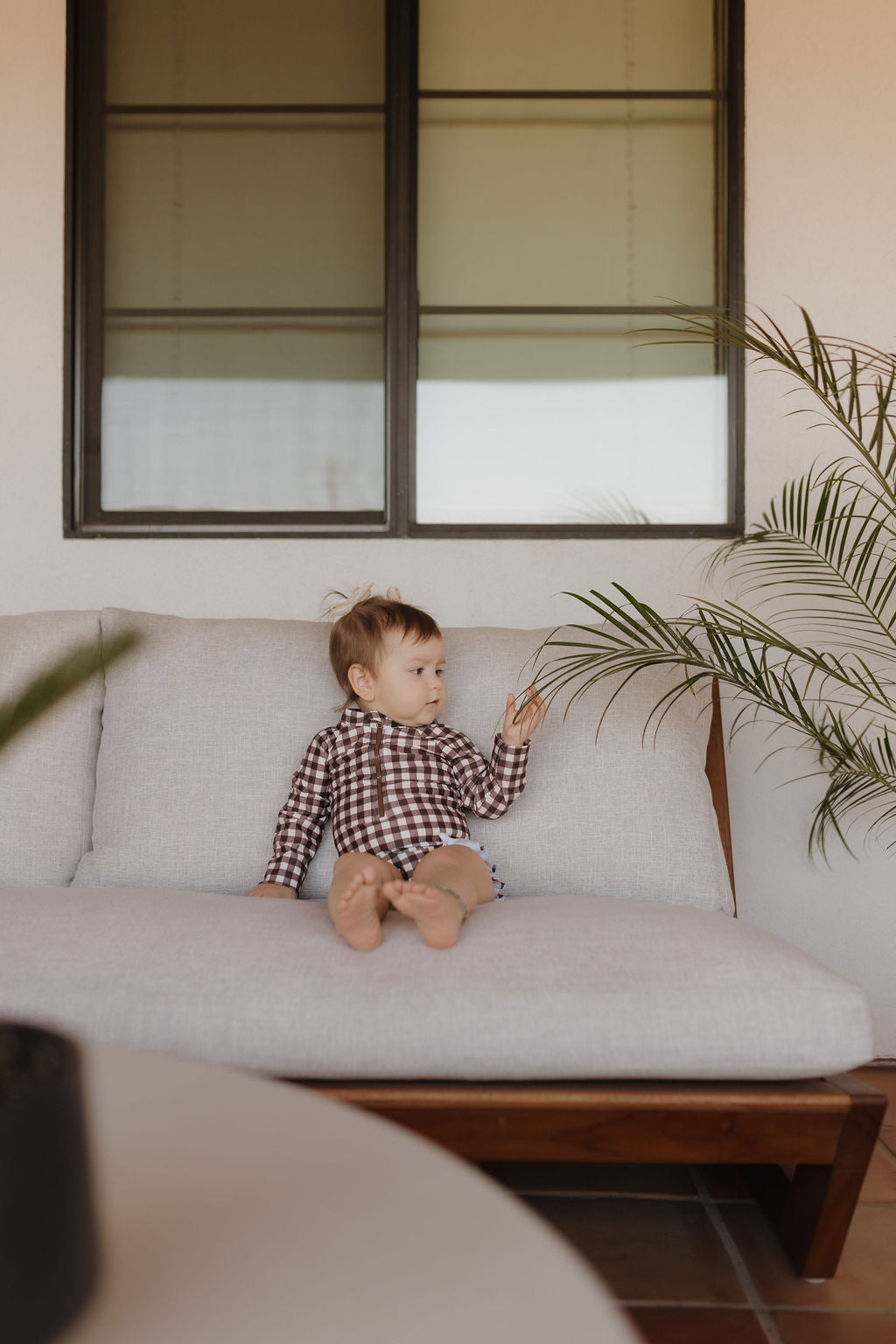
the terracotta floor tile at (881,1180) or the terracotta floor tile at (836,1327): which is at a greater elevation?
the terracotta floor tile at (836,1327)

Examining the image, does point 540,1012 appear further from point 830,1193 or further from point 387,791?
point 387,791

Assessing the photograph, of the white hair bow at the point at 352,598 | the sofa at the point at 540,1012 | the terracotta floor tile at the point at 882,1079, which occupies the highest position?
the white hair bow at the point at 352,598

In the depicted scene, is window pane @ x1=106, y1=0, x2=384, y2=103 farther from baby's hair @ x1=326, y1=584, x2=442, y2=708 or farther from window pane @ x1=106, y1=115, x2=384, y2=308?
baby's hair @ x1=326, y1=584, x2=442, y2=708

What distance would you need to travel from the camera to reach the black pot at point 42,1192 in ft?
1.80

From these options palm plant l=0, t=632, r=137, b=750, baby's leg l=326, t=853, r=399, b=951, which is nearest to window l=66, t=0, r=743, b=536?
baby's leg l=326, t=853, r=399, b=951

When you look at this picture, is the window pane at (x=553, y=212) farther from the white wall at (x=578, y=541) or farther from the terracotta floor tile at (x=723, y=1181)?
the terracotta floor tile at (x=723, y=1181)

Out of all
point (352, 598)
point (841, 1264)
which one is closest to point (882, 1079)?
point (841, 1264)

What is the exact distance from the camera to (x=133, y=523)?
2.62 meters

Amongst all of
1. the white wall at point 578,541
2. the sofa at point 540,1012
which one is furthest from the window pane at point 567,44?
the sofa at point 540,1012

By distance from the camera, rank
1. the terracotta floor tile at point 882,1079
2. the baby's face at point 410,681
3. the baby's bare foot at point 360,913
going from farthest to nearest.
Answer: the terracotta floor tile at point 882,1079 → the baby's face at point 410,681 → the baby's bare foot at point 360,913

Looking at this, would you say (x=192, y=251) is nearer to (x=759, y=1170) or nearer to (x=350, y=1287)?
(x=759, y=1170)

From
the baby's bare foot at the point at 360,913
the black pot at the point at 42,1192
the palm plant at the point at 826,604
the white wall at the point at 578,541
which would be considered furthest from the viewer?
the white wall at the point at 578,541

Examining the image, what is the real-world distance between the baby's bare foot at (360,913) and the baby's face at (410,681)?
60 cm

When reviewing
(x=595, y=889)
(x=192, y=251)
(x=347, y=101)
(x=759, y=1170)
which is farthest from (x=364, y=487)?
(x=759, y=1170)
